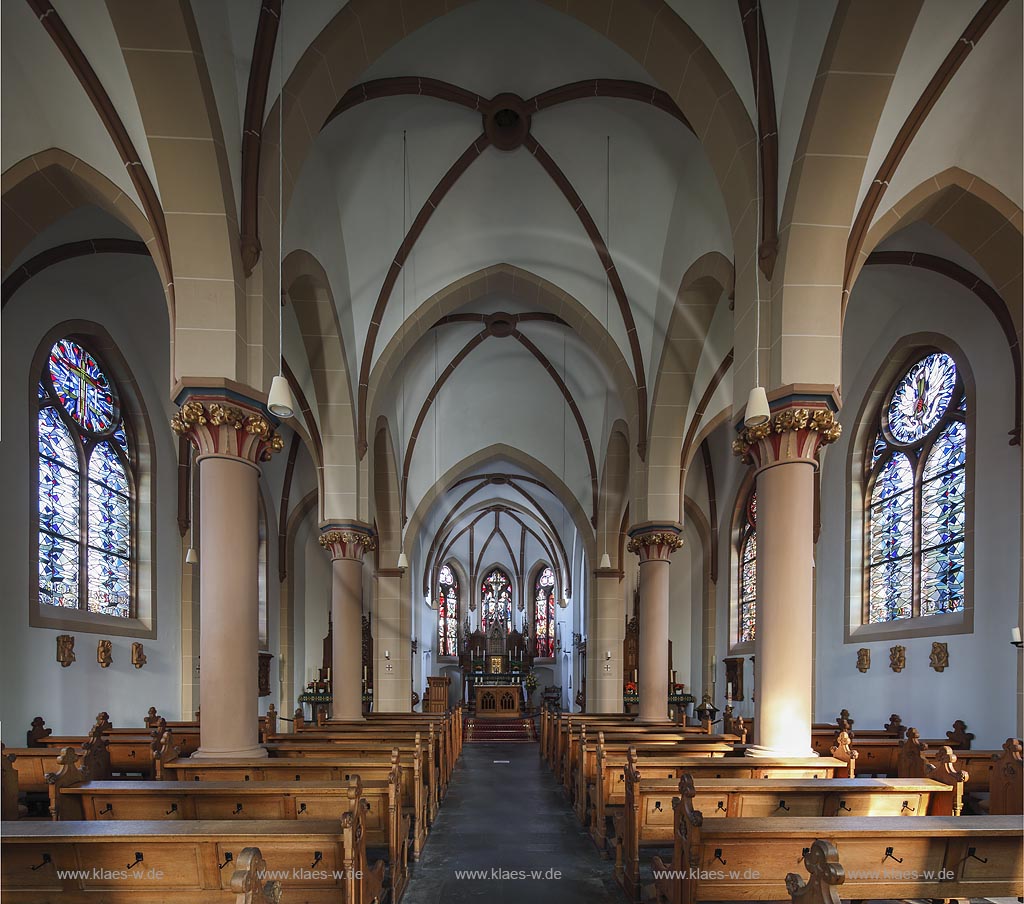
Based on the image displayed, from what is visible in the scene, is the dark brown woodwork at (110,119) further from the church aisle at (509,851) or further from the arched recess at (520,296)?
the arched recess at (520,296)

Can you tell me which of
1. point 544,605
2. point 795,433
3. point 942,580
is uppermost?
point 795,433

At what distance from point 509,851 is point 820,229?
7380 mm

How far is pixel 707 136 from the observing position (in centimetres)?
946

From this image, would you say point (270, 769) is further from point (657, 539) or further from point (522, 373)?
point (522, 373)

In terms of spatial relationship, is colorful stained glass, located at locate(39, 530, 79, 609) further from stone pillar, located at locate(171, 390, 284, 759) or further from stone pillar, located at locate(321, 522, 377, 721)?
stone pillar, located at locate(171, 390, 284, 759)

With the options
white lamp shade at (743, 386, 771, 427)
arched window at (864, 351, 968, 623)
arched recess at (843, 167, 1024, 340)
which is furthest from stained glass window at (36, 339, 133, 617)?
arched window at (864, 351, 968, 623)

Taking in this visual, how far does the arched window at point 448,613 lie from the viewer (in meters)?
39.9

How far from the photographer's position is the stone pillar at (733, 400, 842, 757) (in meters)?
8.09

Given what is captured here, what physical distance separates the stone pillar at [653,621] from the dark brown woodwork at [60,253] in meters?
9.56

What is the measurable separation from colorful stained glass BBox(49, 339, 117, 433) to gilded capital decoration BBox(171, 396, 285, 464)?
6575 millimetres

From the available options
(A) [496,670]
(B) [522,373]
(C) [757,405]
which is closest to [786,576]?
(C) [757,405]

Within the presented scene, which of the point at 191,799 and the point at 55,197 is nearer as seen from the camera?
the point at 191,799

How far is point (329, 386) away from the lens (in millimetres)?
14789

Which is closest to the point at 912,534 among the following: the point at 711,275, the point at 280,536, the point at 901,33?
the point at 711,275
